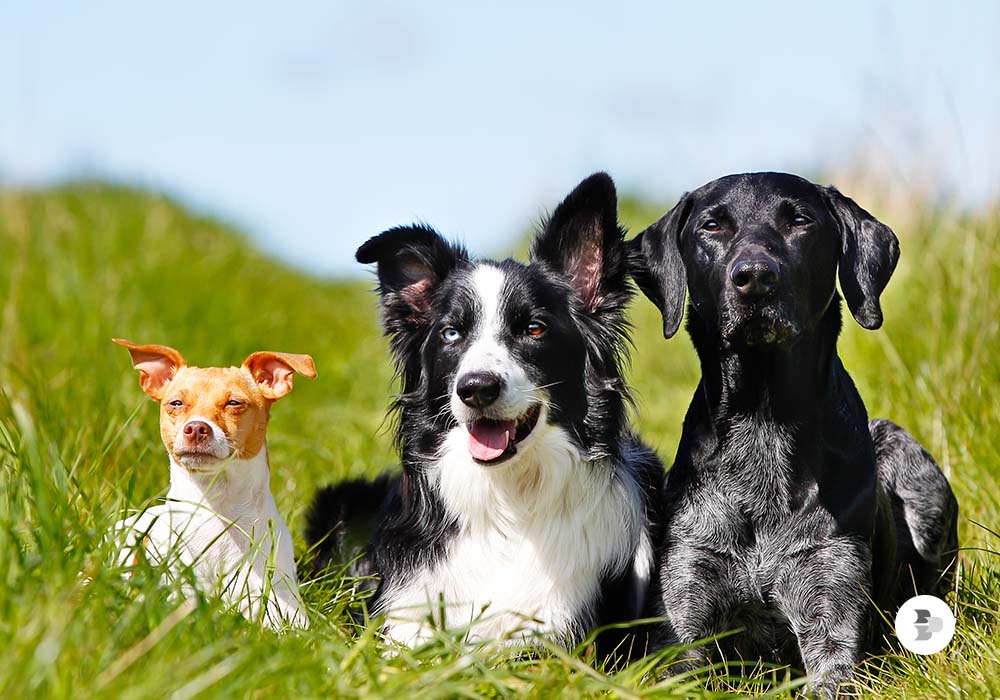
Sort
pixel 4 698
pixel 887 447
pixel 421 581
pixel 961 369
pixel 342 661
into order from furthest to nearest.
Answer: pixel 961 369
pixel 887 447
pixel 421 581
pixel 342 661
pixel 4 698

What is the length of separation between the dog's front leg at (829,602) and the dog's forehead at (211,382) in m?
1.90

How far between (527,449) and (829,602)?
112 cm

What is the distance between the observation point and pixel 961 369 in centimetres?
573

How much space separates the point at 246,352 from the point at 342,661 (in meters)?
5.14

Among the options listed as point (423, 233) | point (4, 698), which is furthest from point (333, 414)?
point (4, 698)

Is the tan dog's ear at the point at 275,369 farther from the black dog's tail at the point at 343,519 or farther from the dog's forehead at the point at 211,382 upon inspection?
the black dog's tail at the point at 343,519

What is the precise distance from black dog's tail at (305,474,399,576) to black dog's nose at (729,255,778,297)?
1.87 metres

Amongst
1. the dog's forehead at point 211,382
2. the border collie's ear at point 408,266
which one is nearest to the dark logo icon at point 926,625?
the border collie's ear at point 408,266

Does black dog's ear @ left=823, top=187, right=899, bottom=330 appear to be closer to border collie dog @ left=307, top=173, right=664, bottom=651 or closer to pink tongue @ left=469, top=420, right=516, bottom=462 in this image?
border collie dog @ left=307, top=173, right=664, bottom=651

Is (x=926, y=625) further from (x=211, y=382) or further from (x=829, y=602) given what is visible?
(x=211, y=382)

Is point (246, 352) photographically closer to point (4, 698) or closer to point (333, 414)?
point (333, 414)

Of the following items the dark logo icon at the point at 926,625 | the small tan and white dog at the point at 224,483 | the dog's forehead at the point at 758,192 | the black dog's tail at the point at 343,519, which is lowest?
the black dog's tail at the point at 343,519

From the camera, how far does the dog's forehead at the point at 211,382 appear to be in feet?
11.5

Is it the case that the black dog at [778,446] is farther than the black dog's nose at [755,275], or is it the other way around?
the black dog at [778,446]
